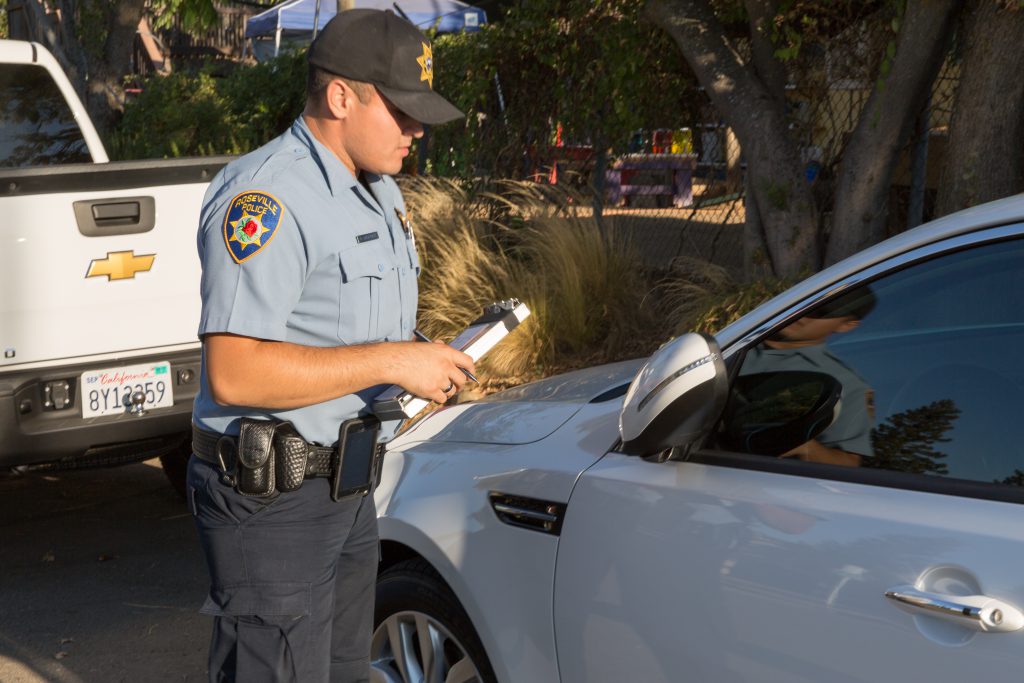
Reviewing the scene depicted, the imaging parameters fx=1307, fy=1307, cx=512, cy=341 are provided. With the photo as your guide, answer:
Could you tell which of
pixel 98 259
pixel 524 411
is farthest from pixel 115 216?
pixel 524 411

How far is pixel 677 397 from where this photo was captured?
96.3 inches

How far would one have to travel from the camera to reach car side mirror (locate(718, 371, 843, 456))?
2.57 metres

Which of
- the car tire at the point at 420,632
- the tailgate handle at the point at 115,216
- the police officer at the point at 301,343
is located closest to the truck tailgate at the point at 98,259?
the tailgate handle at the point at 115,216

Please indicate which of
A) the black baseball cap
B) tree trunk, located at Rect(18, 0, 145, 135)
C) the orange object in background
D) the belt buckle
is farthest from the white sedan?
tree trunk, located at Rect(18, 0, 145, 135)

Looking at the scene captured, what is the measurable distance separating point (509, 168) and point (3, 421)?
609 cm

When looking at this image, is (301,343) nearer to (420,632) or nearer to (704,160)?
(420,632)

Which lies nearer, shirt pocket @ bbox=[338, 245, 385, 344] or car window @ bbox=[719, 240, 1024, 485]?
car window @ bbox=[719, 240, 1024, 485]

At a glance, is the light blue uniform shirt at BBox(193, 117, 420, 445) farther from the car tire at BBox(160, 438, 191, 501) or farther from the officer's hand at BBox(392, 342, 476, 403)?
the car tire at BBox(160, 438, 191, 501)

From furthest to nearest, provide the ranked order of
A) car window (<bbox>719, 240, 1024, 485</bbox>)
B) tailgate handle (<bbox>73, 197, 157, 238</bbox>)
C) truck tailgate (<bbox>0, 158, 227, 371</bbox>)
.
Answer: tailgate handle (<bbox>73, 197, 157, 238</bbox>)
truck tailgate (<bbox>0, 158, 227, 371</bbox>)
car window (<bbox>719, 240, 1024, 485</bbox>)

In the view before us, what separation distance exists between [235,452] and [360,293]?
41 cm

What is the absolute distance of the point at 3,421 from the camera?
15.5 feet

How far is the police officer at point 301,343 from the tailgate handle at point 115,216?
2392mm

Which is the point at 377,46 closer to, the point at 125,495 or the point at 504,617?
the point at 504,617

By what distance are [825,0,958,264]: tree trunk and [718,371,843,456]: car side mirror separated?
405 cm
